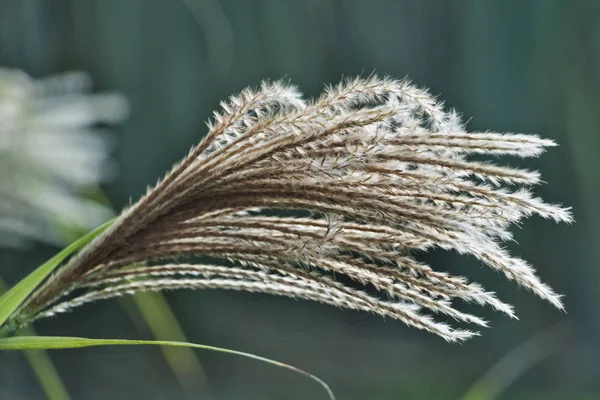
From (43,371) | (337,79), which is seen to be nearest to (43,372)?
(43,371)

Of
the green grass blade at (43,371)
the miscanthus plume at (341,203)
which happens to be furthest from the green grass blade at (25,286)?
the green grass blade at (43,371)

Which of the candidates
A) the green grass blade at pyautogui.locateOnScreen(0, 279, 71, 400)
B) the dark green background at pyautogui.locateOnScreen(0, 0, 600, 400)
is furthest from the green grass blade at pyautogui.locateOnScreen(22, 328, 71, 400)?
the dark green background at pyautogui.locateOnScreen(0, 0, 600, 400)

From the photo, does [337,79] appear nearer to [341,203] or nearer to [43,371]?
[43,371]

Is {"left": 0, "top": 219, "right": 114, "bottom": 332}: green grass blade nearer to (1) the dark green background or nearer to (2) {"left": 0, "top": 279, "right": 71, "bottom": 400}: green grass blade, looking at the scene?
(2) {"left": 0, "top": 279, "right": 71, "bottom": 400}: green grass blade

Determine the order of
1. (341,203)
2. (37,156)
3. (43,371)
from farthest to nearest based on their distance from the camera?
1. (43,371)
2. (37,156)
3. (341,203)

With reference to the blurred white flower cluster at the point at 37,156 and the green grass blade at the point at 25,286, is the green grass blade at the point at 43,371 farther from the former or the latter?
the green grass blade at the point at 25,286

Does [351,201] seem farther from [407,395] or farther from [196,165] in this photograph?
[407,395]

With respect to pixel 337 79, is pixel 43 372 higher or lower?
lower
